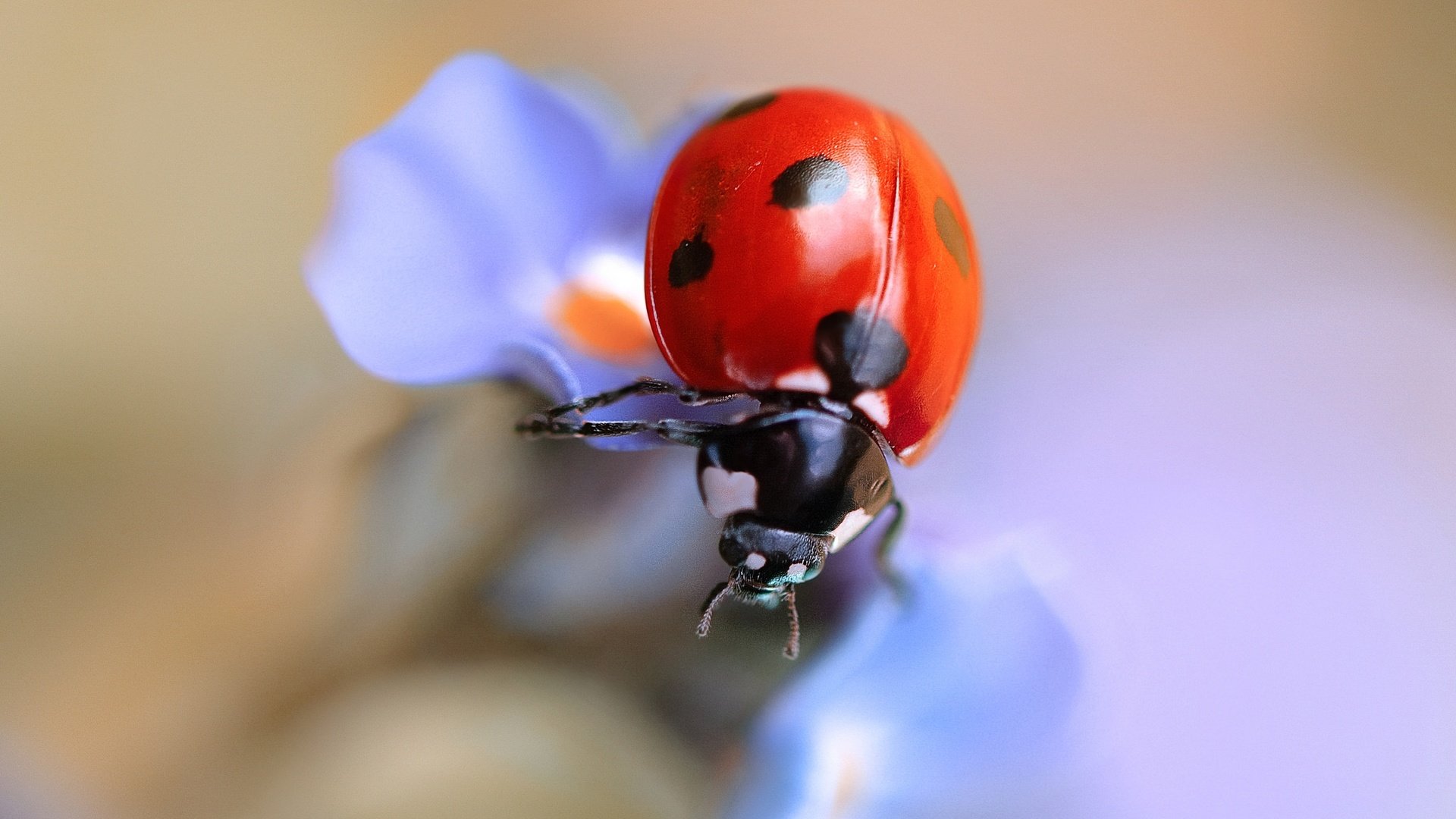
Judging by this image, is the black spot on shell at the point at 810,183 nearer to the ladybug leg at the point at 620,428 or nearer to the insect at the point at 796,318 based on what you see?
the insect at the point at 796,318

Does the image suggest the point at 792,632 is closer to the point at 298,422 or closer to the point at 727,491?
the point at 727,491

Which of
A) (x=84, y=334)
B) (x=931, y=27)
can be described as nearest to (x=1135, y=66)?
(x=931, y=27)

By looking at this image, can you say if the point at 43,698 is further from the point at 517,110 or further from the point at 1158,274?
the point at 1158,274

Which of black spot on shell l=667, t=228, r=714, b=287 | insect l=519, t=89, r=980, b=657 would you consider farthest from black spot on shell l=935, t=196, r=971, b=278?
black spot on shell l=667, t=228, r=714, b=287

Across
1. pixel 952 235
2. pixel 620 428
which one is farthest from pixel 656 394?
pixel 952 235

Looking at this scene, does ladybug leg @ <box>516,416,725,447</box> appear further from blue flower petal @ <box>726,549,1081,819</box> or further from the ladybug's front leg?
blue flower petal @ <box>726,549,1081,819</box>
